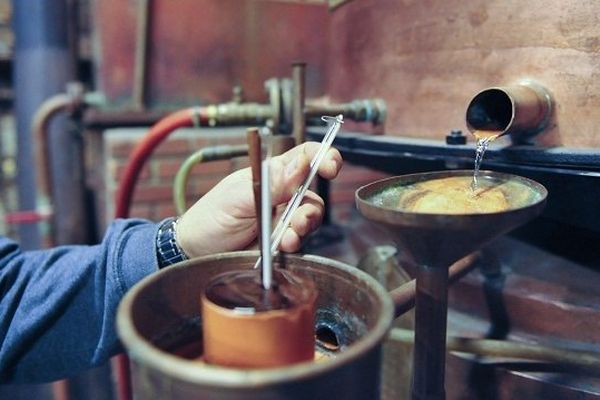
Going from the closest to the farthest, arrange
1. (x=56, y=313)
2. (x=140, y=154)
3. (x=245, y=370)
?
(x=245, y=370) → (x=56, y=313) → (x=140, y=154)

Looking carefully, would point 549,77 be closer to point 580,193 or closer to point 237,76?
point 580,193

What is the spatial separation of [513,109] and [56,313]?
2.78 ft

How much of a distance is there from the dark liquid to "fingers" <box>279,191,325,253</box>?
0.16 m

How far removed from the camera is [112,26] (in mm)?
1879

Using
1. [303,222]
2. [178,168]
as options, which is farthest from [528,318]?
[178,168]

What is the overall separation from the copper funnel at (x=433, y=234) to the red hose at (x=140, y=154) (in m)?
0.82

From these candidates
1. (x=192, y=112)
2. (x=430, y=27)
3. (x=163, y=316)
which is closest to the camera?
(x=163, y=316)

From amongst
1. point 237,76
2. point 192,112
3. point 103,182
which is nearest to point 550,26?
point 192,112

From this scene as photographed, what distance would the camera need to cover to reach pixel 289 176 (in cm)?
67

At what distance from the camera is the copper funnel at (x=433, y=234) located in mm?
539

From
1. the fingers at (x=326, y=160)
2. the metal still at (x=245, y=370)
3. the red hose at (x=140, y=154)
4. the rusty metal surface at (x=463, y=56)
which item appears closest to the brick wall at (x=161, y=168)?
the red hose at (x=140, y=154)

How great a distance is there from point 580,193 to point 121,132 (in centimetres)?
157

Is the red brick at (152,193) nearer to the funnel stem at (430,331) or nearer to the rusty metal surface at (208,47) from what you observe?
the rusty metal surface at (208,47)

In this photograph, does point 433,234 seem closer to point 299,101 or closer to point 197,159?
point 299,101
